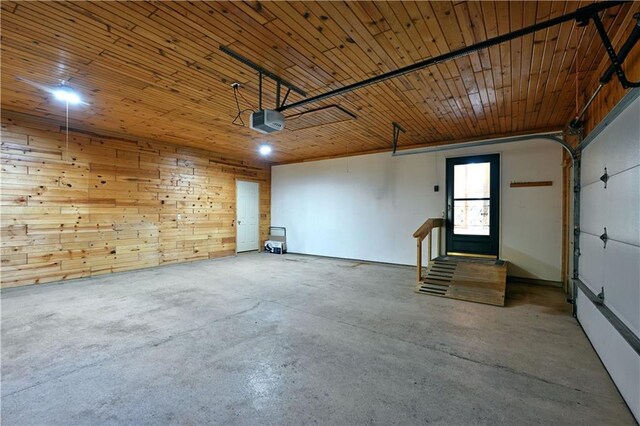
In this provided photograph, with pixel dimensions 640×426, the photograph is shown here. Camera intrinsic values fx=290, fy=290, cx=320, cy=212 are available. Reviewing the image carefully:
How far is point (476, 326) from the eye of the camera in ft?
11.2

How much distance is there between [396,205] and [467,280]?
2.66 m

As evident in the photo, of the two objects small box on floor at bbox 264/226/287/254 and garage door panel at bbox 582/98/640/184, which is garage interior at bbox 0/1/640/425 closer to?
garage door panel at bbox 582/98/640/184

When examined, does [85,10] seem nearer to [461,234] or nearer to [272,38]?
[272,38]

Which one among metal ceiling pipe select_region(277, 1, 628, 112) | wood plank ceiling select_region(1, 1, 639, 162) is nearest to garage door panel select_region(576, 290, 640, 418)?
metal ceiling pipe select_region(277, 1, 628, 112)

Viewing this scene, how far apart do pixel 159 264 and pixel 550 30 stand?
7.75 metres

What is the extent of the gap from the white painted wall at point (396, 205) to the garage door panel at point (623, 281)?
126 inches

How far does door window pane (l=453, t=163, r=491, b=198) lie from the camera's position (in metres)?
6.04

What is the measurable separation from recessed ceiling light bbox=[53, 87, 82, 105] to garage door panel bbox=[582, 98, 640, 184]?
5.91 meters

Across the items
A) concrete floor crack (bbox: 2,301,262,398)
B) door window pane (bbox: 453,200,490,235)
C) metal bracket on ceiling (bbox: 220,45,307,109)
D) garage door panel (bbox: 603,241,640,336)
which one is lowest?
concrete floor crack (bbox: 2,301,262,398)

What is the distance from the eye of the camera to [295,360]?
2631 millimetres

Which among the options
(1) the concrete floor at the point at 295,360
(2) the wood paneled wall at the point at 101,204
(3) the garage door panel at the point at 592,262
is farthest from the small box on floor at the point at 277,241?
(3) the garage door panel at the point at 592,262

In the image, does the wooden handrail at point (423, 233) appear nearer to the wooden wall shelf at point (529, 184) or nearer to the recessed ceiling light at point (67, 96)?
the wooden wall shelf at point (529, 184)

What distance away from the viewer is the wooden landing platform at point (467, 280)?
441cm

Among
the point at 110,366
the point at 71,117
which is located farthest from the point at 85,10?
the point at 71,117
